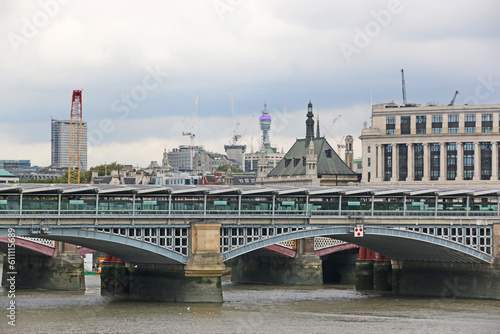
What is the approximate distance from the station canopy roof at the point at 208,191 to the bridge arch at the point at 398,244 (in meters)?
3.82

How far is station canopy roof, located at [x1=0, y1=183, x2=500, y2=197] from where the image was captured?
323 ft

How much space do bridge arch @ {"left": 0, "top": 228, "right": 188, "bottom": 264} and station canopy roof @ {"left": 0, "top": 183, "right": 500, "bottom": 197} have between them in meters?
3.47

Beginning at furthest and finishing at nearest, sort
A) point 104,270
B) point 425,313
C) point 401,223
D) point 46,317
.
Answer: point 104,270 → point 401,223 → point 425,313 → point 46,317

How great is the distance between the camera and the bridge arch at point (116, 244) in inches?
3868

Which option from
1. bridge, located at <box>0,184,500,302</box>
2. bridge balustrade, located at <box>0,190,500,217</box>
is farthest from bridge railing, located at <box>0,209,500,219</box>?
bridge, located at <box>0,184,500,302</box>

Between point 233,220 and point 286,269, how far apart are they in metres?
42.2

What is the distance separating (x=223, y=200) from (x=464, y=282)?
27280 millimetres

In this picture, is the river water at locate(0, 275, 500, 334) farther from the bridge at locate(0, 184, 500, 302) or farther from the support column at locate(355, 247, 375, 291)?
the support column at locate(355, 247, 375, 291)

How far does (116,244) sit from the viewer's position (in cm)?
10194

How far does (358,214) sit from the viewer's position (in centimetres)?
11425

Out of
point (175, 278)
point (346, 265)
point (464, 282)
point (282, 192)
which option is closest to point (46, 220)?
point (175, 278)

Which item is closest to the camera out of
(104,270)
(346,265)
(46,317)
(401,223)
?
(46,317)

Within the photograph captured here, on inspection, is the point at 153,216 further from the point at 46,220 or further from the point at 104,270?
the point at 104,270

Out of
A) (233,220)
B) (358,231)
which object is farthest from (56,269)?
(358,231)
